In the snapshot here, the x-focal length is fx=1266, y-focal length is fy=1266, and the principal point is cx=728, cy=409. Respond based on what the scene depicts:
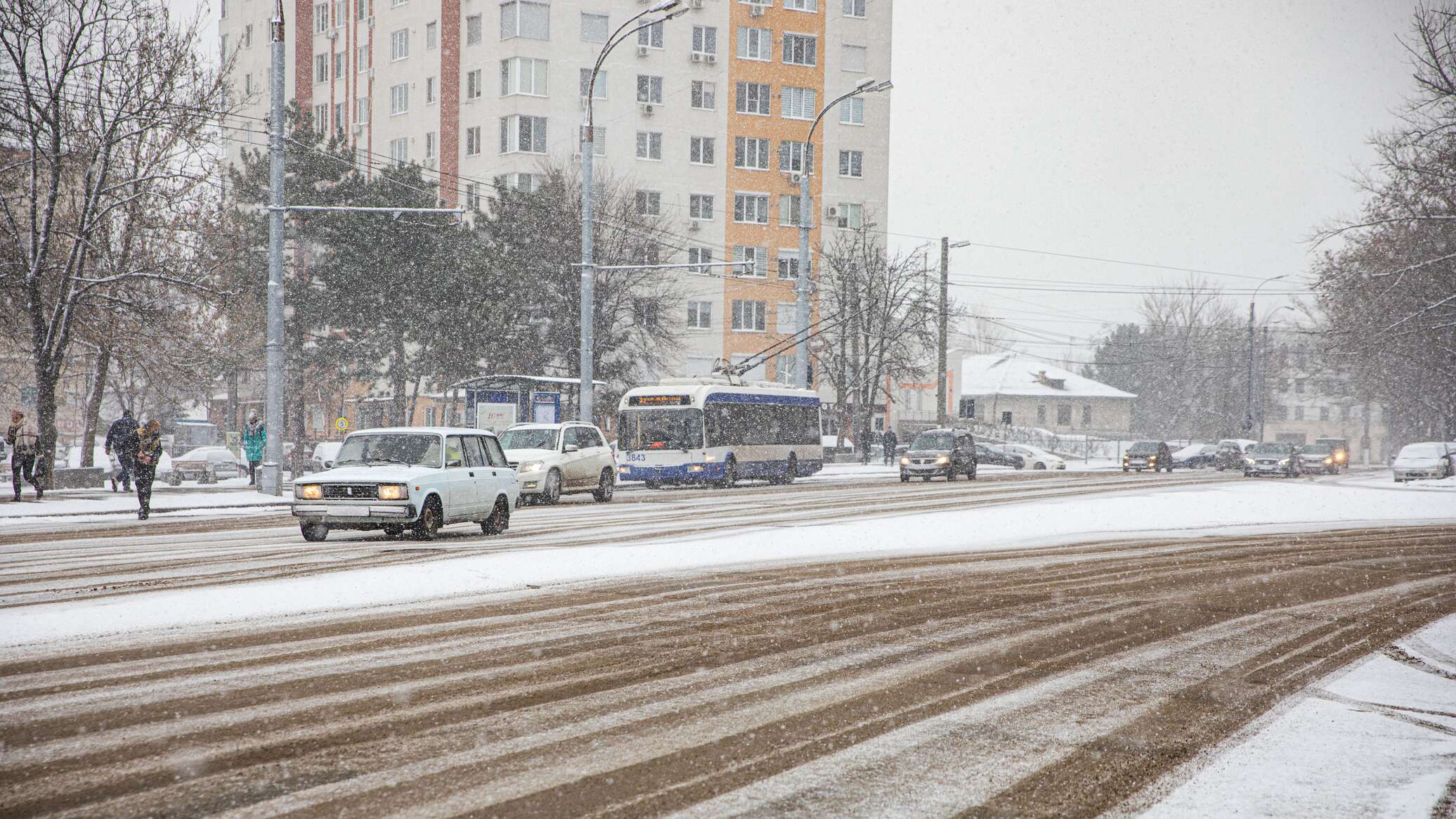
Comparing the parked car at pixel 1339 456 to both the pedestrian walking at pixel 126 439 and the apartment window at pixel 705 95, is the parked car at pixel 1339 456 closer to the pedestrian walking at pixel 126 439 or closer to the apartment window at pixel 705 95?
the apartment window at pixel 705 95

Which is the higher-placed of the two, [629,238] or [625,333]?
[629,238]

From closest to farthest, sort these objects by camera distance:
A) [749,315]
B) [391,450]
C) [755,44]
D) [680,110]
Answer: [391,450], [680,110], [755,44], [749,315]

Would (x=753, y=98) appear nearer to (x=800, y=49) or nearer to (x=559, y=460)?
(x=800, y=49)

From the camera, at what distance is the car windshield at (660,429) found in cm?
3453

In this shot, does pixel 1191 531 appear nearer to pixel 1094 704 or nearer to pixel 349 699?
pixel 1094 704

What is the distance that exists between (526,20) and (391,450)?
163 feet

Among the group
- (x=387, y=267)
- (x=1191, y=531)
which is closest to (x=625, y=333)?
(x=387, y=267)

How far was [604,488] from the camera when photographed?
27.3 meters

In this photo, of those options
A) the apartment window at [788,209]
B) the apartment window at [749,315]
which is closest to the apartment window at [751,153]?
the apartment window at [788,209]

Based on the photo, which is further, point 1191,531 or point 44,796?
point 1191,531

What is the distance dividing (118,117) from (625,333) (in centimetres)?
2920

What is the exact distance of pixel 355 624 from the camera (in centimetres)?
930

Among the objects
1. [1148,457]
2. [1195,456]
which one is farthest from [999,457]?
[1195,456]

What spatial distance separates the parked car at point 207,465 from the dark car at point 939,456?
2282cm
